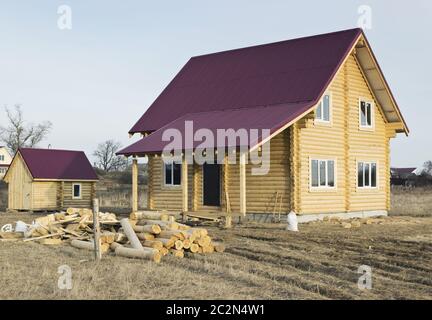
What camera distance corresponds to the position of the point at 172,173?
26438 mm

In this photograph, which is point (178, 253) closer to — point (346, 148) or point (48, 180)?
point (346, 148)

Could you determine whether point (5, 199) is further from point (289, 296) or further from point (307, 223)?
point (289, 296)

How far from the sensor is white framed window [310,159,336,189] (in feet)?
77.5

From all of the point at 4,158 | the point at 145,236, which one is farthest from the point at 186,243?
the point at 4,158

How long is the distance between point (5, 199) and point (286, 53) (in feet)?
104

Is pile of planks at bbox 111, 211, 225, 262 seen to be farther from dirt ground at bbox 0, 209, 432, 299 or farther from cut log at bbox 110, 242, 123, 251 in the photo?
dirt ground at bbox 0, 209, 432, 299

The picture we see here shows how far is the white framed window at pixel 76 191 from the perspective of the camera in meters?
37.9

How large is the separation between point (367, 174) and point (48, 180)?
1934cm

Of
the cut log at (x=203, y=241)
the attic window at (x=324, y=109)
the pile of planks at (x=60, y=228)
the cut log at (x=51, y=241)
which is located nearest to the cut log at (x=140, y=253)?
the cut log at (x=203, y=241)

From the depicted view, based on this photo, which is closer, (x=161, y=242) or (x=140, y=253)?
Answer: (x=140, y=253)

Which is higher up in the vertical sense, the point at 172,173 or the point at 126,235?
the point at 172,173

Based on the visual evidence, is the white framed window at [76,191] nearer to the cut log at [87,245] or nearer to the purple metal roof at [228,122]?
the purple metal roof at [228,122]

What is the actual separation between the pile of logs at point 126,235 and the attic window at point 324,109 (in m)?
8.34

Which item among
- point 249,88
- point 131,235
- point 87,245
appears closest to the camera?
point 131,235
